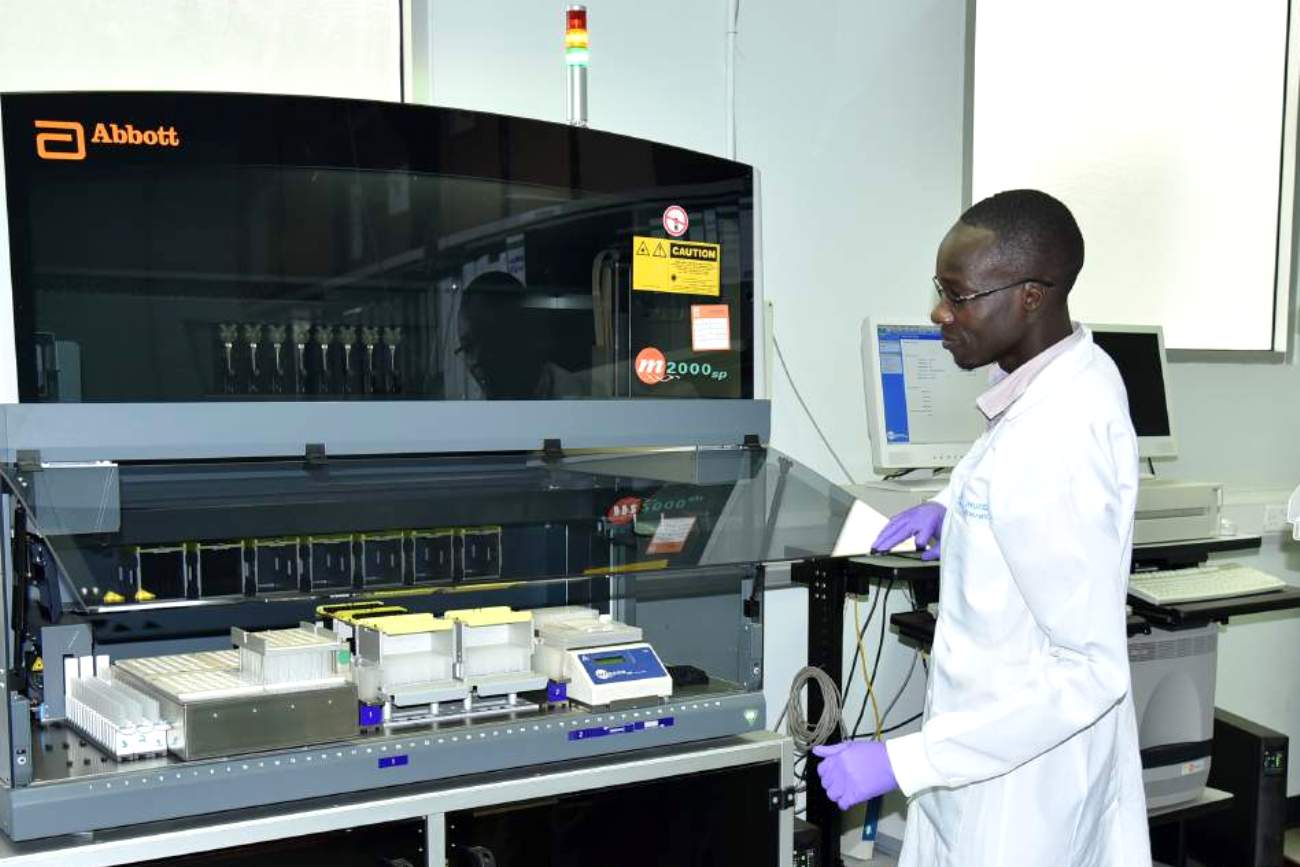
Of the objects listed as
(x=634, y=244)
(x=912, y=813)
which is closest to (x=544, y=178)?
(x=634, y=244)

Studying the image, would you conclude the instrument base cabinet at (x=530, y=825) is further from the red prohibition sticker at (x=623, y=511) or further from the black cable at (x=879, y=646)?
the black cable at (x=879, y=646)

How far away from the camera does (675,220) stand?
7.18ft

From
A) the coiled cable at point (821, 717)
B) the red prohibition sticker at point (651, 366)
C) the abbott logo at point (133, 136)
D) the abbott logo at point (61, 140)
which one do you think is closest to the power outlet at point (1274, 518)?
the coiled cable at point (821, 717)

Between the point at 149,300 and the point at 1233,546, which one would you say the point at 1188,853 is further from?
the point at 149,300

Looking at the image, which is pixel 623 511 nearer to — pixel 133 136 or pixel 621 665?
pixel 621 665

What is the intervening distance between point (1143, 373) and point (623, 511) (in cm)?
201

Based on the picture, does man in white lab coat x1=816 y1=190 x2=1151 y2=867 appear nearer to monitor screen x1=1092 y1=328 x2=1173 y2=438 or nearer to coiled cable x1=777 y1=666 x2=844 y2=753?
coiled cable x1=777 y1=666 x2=844 y2=753

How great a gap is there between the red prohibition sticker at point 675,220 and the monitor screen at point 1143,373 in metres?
1.58

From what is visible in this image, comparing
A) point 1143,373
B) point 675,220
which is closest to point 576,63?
point 675,220

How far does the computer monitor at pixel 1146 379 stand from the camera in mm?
3326

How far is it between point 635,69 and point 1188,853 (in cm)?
256

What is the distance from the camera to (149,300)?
5.75 ft

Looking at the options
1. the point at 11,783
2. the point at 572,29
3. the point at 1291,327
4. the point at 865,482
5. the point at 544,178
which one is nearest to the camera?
the point at 11,783

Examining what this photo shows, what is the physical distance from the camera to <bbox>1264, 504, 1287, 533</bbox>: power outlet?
3.89 m
